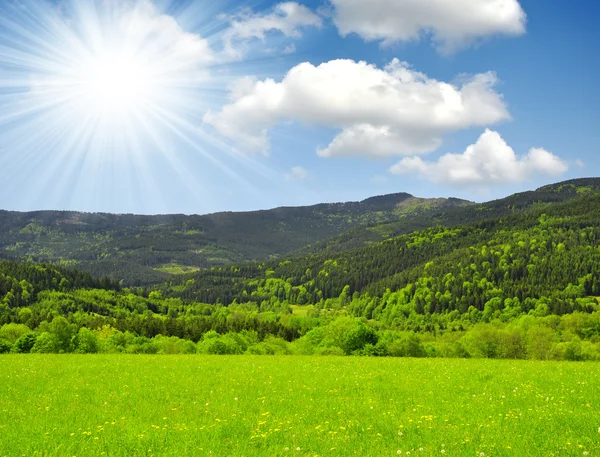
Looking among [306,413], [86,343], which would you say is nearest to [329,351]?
[86,343]

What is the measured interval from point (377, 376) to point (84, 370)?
75.1 feet

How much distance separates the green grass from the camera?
14305 mm

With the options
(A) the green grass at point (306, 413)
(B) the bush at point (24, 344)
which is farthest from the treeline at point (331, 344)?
(A) the green grass at point (306, 413)

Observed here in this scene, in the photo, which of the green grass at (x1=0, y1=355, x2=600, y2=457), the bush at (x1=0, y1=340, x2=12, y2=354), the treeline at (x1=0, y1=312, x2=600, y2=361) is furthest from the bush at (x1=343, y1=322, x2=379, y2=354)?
the bush at (x1=0, y1=340, x2=12, y2=354)

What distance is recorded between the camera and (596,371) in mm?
31547

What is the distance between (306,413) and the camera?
19.4 metres

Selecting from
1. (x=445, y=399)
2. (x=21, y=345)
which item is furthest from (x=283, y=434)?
(x=21, y=345)

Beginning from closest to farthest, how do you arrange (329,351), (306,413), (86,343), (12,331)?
(306,413), (86,343), (329,351), (12,331)

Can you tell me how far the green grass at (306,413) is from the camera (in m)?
14.3

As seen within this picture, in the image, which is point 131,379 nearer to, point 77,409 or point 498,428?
point 77,409

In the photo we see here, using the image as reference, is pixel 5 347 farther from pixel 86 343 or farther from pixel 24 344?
pixel 86 343

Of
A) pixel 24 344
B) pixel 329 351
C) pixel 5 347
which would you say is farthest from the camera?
pixel 329 351

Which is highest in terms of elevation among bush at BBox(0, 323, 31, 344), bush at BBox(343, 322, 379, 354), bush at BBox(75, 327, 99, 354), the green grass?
the green grass

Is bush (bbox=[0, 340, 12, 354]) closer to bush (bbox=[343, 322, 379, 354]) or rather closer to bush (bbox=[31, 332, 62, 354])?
bush (bbox=[31, 332, 62, 354])
